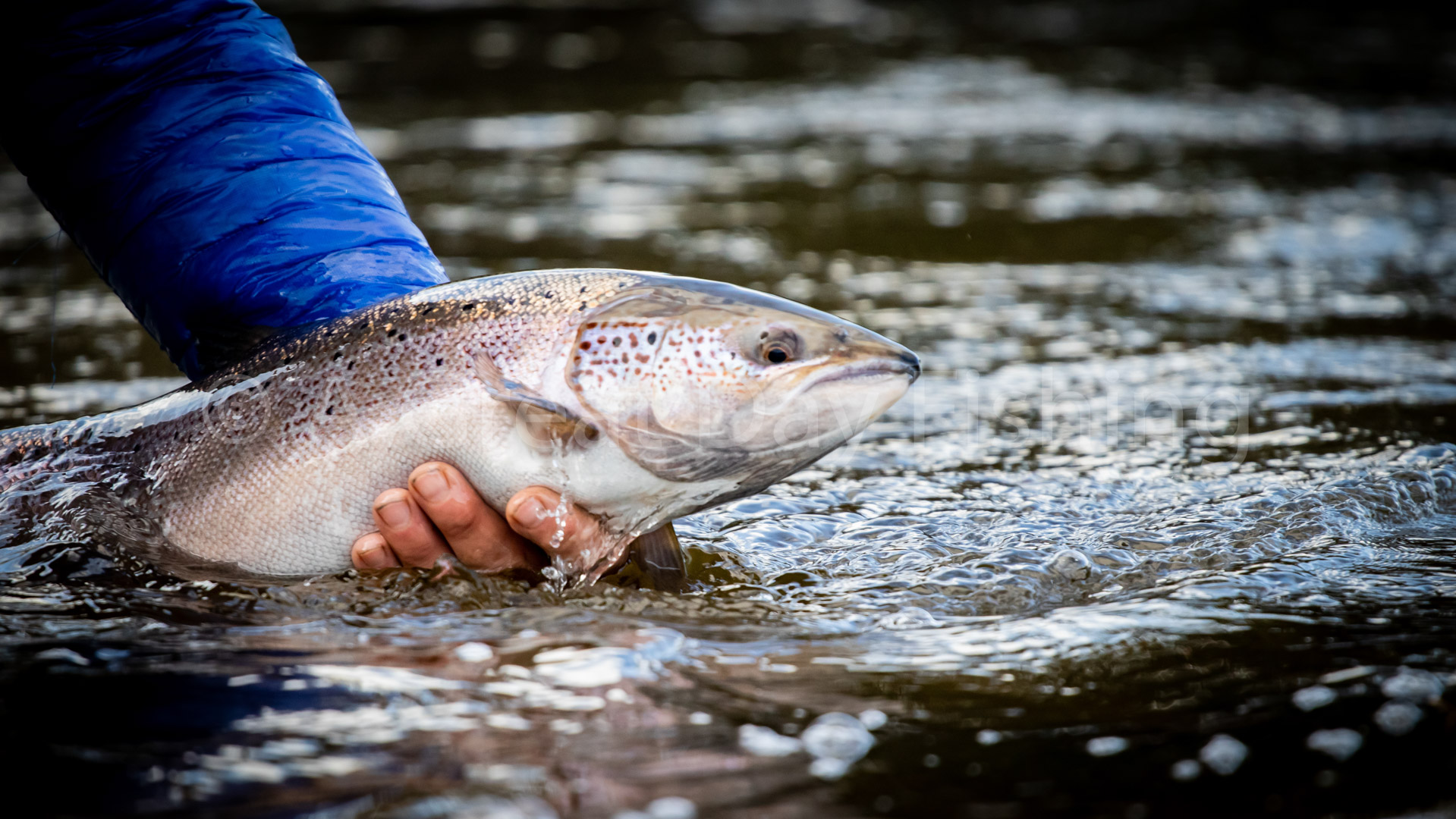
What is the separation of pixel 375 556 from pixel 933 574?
1372 mm

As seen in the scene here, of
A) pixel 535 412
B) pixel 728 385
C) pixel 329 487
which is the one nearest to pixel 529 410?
pixel 535 412

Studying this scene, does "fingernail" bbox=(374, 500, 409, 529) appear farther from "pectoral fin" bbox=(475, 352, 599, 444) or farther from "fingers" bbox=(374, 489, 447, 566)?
"pectoral fin" bbox=(475, 352, 599, 444)

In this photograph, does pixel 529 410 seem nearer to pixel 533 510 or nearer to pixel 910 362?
pixel 533 510

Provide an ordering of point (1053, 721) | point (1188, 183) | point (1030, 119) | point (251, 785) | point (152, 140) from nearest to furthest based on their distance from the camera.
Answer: point (251, 785), point (1053, 721), point (152, 140), point (1188, 183), point (1030, 119)

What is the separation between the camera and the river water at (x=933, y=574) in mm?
2340

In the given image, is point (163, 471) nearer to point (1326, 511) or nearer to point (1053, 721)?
point (1053, 721)

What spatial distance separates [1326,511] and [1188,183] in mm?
5496

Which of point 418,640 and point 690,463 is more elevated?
point 690,463

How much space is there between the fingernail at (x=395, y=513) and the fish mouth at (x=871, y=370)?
3.21 feet

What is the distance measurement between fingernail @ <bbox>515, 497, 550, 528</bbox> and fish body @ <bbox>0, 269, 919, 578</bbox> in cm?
5

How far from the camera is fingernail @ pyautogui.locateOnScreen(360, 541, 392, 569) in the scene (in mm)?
3096

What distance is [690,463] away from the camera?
294 centimetres

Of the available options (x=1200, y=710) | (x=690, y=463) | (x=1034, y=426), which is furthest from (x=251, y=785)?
(x=1034, y=426)

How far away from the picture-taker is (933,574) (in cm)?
330
